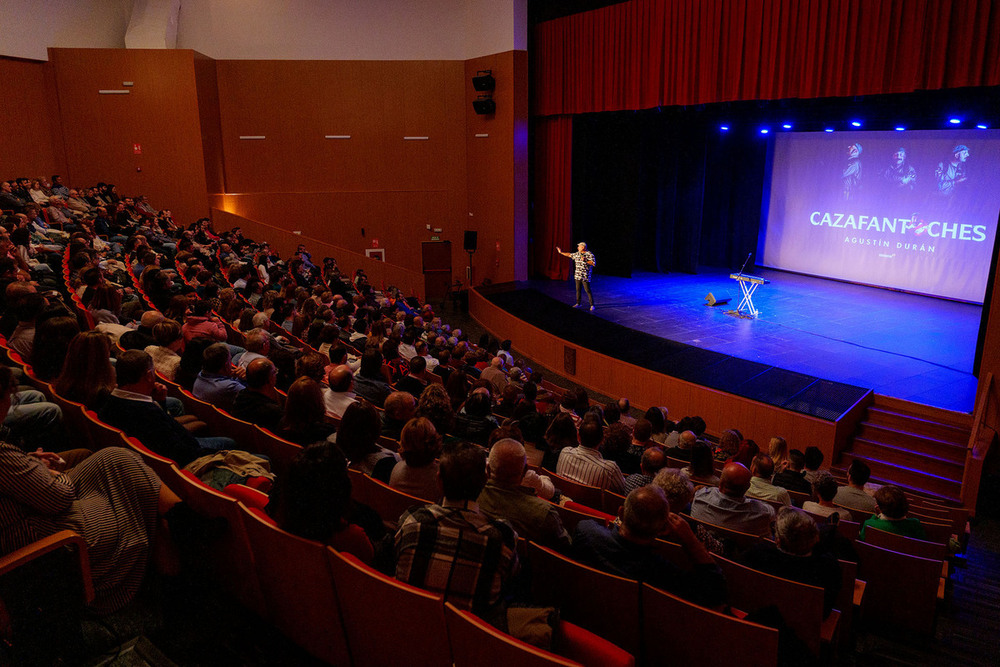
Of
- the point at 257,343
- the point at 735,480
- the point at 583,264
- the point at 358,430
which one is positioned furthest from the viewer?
the point at 583,264

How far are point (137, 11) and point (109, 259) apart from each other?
8.62 meters

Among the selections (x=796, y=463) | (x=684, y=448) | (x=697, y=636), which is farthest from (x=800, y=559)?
→ (x=684, y=448)

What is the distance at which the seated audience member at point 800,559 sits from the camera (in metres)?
2.65

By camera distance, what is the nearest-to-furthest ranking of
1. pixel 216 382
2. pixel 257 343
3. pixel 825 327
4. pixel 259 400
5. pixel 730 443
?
pixel 259 400 → pixel 216 382 → pixel 257 343 → pixel 730 443 → pixel 825 327

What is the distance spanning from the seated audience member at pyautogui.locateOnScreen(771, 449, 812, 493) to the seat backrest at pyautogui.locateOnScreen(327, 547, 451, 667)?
11.0ft

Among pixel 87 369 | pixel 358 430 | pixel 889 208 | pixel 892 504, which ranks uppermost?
pixel 889 208

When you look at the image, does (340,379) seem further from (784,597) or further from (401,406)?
(784,597)

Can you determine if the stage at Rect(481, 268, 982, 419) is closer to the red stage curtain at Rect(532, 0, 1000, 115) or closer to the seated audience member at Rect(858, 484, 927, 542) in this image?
the seated audience member at Rect(858, 484, 927, 542)

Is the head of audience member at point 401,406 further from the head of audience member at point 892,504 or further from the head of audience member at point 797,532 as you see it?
the head of audience member at point 892,504

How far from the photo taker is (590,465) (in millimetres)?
3646

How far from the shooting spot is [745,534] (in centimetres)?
309

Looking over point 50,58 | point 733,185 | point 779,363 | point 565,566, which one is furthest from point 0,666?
point 733,185

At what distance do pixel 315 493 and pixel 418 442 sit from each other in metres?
0.71

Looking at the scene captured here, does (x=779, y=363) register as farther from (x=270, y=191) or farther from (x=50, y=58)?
(x=50, y=58)
